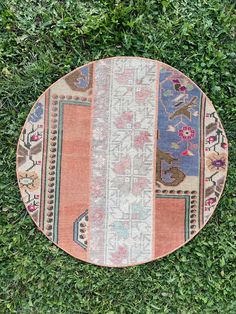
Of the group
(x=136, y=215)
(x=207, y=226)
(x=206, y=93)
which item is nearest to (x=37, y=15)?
(x=206, y=93)

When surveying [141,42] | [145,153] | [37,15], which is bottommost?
[145,153]

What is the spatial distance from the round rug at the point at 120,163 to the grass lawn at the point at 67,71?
0.26 ft

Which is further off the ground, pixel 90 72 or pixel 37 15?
pixel 37 15

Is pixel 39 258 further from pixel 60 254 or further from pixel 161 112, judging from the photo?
pixel 161 112

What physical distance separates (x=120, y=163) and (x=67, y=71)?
60 centimetres

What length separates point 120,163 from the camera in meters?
2.33

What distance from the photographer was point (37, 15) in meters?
2.39

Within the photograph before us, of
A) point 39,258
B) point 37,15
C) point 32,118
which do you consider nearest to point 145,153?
point 32,118

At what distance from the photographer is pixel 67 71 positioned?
2369mm

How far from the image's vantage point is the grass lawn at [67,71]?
2348 millimetres

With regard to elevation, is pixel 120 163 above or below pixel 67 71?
below

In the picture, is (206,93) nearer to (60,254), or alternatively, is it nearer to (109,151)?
(109,151)

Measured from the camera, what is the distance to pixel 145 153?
234 cm

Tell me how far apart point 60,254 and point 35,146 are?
0.62 meters
